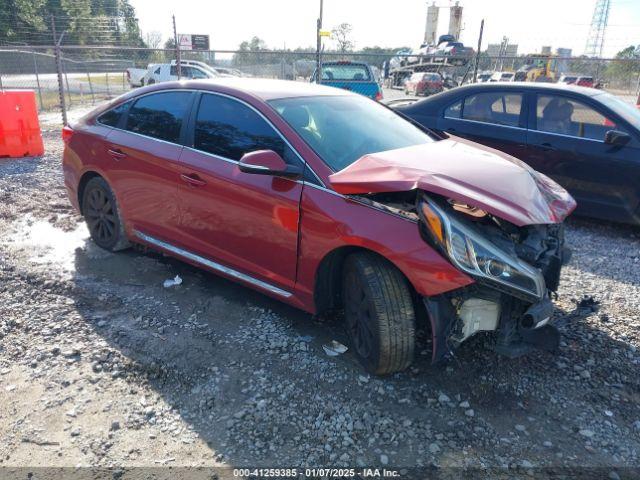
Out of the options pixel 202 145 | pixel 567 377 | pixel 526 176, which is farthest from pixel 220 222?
pixel 567 377

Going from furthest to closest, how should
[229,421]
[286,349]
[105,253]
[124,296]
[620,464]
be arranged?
[105,253]
[124,296]
[286,349]
[229,421]
[620,464]

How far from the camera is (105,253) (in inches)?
189

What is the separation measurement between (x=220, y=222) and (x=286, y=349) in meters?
1.04

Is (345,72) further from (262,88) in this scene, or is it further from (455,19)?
(455,19)

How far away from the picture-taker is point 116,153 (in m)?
4.31

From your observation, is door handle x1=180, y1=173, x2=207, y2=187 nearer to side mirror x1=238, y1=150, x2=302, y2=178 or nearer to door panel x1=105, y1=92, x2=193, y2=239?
door panel x1=105, y1=92, x2=193, y2=239

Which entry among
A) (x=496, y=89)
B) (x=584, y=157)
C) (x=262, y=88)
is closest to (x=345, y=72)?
(x=496, y=89)

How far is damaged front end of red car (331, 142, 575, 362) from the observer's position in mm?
2545

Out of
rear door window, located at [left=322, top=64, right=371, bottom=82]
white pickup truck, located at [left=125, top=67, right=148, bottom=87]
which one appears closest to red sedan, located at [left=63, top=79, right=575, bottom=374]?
rear door window, located at [left=322, top=64, right=371, bottom=82]

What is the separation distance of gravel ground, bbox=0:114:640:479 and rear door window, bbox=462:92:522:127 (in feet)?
8.93

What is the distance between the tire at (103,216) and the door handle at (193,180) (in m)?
1.07

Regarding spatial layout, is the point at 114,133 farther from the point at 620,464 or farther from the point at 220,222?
the point at 620,464

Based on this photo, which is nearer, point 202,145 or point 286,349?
point 286,349

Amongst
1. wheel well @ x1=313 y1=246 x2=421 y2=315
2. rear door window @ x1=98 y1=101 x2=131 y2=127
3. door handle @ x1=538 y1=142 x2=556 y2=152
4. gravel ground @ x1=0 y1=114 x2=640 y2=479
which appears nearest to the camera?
gravel ground @ x1=0 y1=114 x2=640 y2=479
